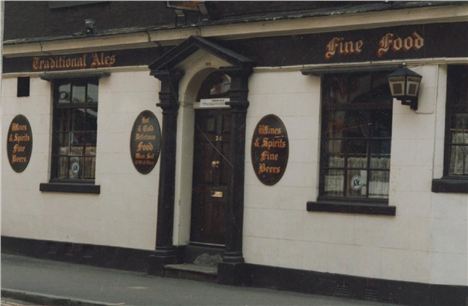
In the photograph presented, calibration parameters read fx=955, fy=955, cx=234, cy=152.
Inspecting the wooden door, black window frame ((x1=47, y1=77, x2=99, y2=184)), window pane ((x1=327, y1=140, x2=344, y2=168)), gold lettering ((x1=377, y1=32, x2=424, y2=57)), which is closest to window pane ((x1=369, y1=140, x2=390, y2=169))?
window pane ((x1=327, y1=140, x2=344, y2=168))

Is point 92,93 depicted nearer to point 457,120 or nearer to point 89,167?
point 89,167

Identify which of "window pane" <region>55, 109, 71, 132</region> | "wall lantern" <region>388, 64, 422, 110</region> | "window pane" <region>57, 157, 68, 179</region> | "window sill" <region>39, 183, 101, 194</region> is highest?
"wall lantern" <region>388, 64, 422, 110</region>

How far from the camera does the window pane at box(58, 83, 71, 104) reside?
17594 mm

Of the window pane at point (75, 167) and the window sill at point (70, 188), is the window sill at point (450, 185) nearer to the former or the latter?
the window sill at point (70, 188)

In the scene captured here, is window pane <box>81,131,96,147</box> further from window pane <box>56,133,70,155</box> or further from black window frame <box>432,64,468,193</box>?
black window frame <box>432,64,468,193</box>

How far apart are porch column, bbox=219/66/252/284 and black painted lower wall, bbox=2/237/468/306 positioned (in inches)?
11.6

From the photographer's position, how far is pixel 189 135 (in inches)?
619

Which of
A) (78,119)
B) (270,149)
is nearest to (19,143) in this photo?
(78,119)

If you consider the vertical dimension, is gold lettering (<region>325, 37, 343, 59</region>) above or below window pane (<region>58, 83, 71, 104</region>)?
above

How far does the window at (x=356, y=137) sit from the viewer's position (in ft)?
43.4

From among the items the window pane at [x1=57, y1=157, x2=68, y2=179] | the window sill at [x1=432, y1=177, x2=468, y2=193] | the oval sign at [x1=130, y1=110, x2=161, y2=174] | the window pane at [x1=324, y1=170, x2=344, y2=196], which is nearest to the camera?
the window sill at [x1=432, y1=177, x2=468, y2=193]

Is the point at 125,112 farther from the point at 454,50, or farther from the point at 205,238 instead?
the point at 454,50

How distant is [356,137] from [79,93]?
608 cm

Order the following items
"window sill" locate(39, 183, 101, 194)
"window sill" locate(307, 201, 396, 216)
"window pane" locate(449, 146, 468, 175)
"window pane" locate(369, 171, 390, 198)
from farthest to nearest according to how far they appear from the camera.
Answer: "window sill" locate(39, 183, 101, 194) → "window pane" locate(369, 171, 390, 198) → "window sill" locate(307, 201, 396, 216) → "window pane" locate(449, 146, 468, 175)
